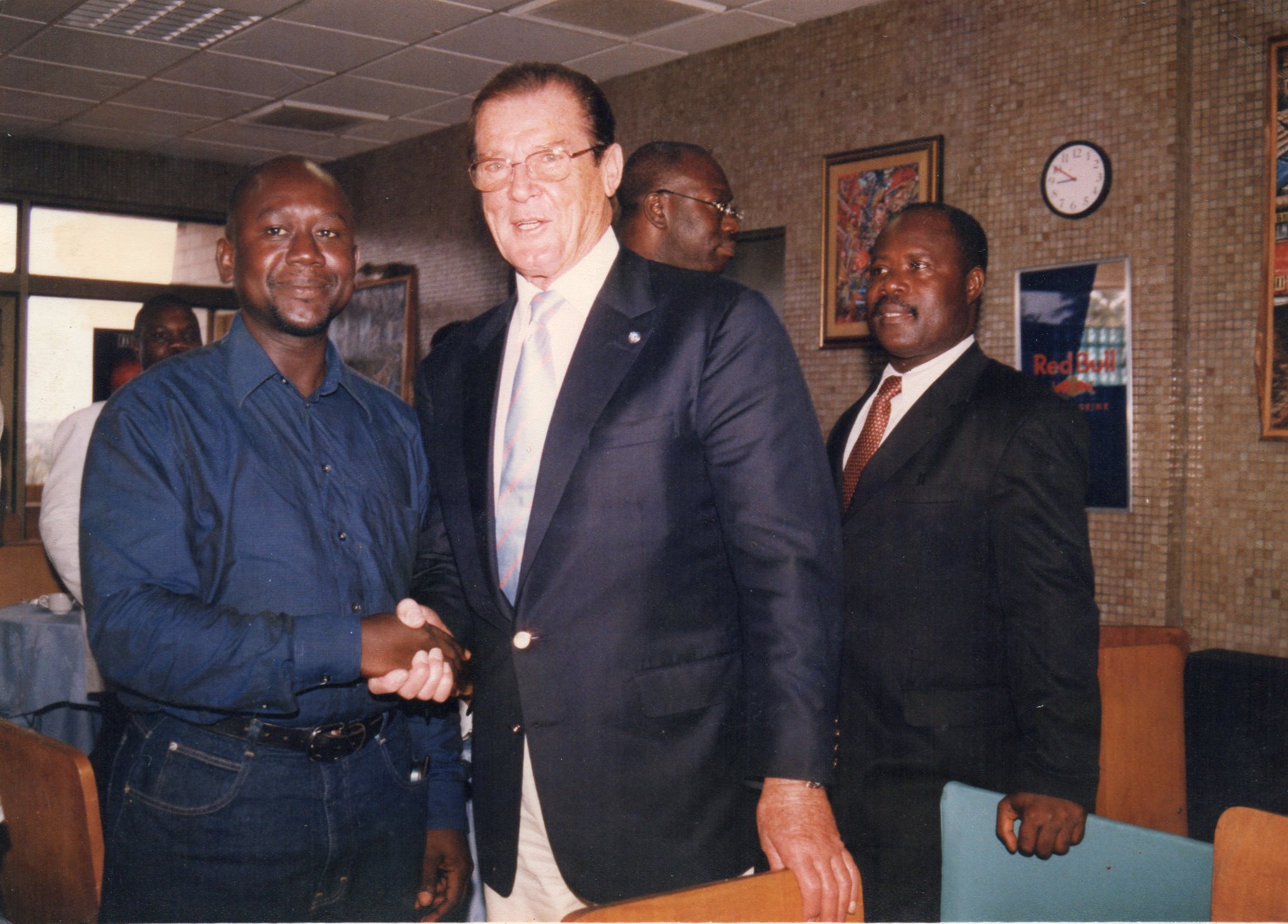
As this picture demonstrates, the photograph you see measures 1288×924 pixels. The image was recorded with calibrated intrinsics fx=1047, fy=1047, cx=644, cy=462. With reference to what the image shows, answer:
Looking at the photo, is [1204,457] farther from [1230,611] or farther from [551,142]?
[551,142]

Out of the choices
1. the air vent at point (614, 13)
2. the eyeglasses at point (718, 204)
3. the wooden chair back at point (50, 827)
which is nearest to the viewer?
the wooden chair back at point (50, 827)

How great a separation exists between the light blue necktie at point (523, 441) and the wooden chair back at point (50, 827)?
2.45ft

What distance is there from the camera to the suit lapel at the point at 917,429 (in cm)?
199

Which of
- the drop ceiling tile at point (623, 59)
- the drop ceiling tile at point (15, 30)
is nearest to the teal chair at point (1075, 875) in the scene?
the drop ceiling tile at point (623, 59)

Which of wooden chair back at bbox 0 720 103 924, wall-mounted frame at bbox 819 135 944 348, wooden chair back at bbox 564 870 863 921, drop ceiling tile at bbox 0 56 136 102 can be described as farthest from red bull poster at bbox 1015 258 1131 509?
drop ceiling tile at bbox 0 56 136 102

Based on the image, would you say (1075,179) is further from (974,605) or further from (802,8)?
(974,605)

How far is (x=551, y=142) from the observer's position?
150 cm

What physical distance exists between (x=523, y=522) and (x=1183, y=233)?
11.1ft

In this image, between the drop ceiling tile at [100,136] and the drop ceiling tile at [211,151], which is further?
the drop ceiling tile at [211,151]

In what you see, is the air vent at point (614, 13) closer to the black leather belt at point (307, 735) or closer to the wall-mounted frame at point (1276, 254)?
the wall-mounted frame at point (1276, 254)

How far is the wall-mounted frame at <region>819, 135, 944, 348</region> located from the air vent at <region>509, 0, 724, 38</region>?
1003 millimetres

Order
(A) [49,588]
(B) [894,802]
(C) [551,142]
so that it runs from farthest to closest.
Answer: (A) [49,588] → (B) [894,802] → (C) [551,142]

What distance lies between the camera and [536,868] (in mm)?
1462

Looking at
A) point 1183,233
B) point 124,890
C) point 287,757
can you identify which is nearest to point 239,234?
point 287,757
